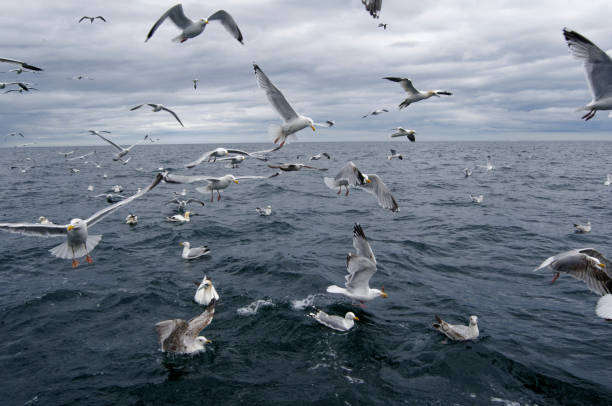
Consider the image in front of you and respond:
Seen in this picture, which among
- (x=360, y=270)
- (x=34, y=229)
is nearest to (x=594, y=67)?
(x=360, y=270)

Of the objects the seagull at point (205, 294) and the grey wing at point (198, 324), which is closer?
the grey wing at point (198, 324)

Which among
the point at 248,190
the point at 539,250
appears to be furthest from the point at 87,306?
the point at 248,190

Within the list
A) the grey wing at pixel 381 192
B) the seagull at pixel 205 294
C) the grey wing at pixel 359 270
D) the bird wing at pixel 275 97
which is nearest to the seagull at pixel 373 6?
the bird wing at pixel 275 97

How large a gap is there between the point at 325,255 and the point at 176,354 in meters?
7.35

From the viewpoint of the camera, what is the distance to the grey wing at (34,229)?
297 inches

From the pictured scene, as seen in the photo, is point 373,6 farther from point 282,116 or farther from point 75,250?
point 75,250

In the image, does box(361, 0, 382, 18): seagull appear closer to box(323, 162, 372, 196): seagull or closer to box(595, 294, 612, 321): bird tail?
box(323, 162, 372, 196): seagull

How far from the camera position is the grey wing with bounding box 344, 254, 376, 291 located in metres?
8.87

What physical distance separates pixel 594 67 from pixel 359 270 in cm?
590

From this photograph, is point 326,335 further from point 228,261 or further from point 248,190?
point 248,190

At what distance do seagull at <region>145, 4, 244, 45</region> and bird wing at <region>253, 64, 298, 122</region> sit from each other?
2259 millimetres

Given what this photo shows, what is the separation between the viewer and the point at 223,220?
65.6 ft

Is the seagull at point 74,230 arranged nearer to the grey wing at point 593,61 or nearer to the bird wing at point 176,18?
the bird wing at point 176,18

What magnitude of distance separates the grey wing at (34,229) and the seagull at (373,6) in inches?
284
